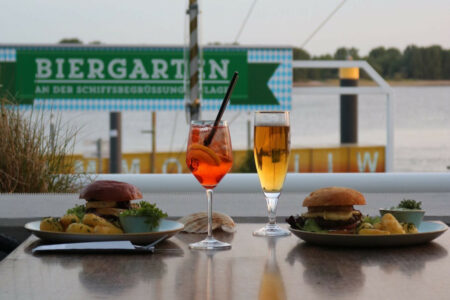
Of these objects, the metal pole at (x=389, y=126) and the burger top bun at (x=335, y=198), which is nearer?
the burger top bun at (x=335, y=198)

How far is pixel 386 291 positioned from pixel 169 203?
169 centimetres

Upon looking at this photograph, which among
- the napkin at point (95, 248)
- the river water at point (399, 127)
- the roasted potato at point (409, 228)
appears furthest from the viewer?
the river water at point (399, 127)

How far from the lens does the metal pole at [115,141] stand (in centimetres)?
1151

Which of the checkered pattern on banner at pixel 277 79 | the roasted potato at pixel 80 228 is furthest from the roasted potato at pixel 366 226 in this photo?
the checkered pattern on banner at pixel 277 79

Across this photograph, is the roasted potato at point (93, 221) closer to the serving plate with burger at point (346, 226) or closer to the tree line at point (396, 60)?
the serving plate with burger at point (346, 226)

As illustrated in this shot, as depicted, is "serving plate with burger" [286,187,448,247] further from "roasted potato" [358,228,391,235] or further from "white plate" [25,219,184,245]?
"white plate" [25,219,184,245]

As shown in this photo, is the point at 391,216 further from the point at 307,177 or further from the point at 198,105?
the point at 198,105

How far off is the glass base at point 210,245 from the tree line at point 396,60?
65.4ft

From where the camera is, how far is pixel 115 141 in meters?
12.4

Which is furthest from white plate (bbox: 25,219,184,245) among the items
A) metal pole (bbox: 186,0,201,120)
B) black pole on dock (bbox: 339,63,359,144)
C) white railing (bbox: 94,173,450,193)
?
black pole on dock (bbox: 339,63,359,144)

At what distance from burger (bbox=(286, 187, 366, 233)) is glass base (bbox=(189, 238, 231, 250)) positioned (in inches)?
6.0

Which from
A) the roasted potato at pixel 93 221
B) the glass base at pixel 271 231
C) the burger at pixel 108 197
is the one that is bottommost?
the glass base at pixel 271 231

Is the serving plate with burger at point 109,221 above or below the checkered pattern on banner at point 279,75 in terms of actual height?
below

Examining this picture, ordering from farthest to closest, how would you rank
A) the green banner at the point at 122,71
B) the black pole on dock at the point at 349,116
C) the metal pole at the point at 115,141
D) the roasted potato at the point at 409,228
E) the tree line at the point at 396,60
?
1. the tree line at the point at 396,60
2. the black pole on dock at the point at 349,116
3. the metal pole at the point at 115,141
4. the green banner at the point at 122,71
5. the roasted potato at the point at 409,228
